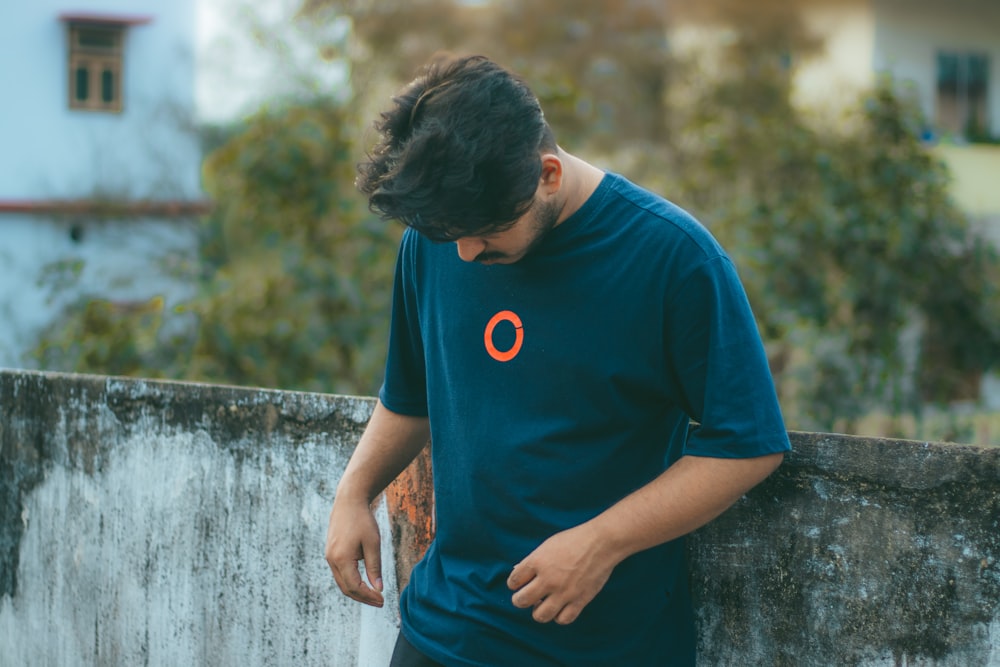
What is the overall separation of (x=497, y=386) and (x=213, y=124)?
2020cm

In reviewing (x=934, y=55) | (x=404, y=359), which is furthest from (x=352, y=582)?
(x=934, y=55)

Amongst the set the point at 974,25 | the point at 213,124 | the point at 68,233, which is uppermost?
the point at 974,25

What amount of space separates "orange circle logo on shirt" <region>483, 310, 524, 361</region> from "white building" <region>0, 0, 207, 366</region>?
666 inches

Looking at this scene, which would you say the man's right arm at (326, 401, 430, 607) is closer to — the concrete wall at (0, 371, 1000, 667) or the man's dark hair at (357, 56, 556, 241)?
the concrete wall at (0, 371, 1000, 667)

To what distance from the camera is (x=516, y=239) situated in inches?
69.9

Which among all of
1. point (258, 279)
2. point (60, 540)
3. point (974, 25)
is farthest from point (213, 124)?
point (60, 540)

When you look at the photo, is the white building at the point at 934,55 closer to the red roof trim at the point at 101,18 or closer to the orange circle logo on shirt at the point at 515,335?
the red roof trim at the point at 101,18

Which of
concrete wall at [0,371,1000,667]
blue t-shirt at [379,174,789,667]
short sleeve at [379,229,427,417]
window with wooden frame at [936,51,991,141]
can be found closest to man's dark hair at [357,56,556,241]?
blue t-shirt at [379,174,789,667]

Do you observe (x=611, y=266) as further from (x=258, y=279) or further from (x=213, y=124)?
(x=213, y=124)

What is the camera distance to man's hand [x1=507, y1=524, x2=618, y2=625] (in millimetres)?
1711

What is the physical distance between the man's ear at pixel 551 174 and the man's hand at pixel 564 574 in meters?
0.54

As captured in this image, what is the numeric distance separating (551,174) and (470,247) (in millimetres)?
176

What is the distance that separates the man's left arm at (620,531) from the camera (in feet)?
5.59

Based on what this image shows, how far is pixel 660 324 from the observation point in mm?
1734
